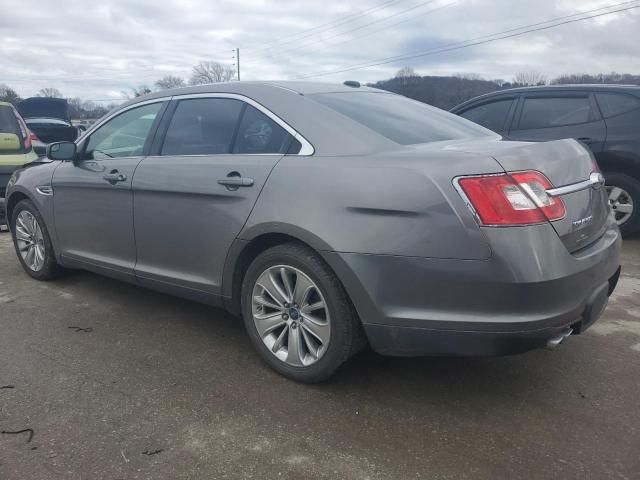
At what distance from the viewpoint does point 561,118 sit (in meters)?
6.03

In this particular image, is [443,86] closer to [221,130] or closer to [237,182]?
[221,130]

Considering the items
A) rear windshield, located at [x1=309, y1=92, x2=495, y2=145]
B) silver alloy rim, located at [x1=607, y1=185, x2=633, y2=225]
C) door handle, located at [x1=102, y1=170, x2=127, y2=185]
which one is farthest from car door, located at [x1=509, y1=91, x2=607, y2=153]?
door handle, located at [x1=102, y1=170, x2=127, y2=185]

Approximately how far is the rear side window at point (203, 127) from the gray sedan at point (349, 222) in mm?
10

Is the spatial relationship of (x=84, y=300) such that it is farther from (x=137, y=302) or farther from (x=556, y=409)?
(x=556, y=409)

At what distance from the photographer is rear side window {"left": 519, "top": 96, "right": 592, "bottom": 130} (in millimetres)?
5926

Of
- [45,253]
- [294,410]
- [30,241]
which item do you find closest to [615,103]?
[294,410]

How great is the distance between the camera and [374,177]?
2.43 metres

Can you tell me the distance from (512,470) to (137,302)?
9.81 ft

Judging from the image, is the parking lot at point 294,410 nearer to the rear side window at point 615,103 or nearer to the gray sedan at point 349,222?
the gray sedan at point 349,222

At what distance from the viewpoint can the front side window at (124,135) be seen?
3.70 m

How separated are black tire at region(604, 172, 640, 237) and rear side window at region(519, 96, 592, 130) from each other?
2.23 feet

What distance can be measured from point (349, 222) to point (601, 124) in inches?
176

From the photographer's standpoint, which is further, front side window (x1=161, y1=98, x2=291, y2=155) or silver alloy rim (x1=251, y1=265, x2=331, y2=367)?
front side window (x1=161, y1=98, x2=291, y2=155)

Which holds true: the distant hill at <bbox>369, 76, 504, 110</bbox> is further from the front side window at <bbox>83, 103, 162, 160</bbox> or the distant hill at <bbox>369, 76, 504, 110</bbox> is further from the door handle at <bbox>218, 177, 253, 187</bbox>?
the door handle at <bbox>218, 177, 253, 187</bbox>
